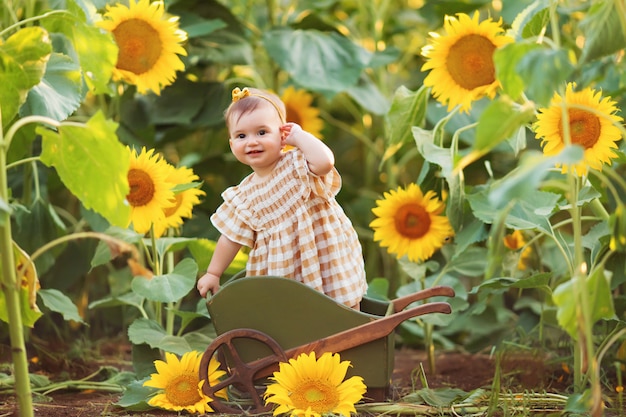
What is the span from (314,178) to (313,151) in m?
0.05

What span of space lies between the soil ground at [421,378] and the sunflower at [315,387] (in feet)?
0.62

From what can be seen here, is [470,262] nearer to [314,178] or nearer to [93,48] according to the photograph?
[314,178]

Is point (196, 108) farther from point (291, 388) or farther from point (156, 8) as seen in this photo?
point (291, 388)

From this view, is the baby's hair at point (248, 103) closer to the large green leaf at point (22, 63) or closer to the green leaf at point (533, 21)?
the large green leaf at point (22, 63)

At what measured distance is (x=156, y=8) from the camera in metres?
1.59

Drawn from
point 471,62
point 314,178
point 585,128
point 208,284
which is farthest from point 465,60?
point 208,284

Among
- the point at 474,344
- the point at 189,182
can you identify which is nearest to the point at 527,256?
the point at 474,344

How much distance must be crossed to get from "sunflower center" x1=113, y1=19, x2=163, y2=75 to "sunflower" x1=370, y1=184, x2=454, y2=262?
0.49 meters

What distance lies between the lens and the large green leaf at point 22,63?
118 cm

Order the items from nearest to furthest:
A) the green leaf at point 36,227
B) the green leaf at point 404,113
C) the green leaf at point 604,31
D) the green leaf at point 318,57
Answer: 1. the green leaf at point 604,31
2. the green leaf at point 404,113
3. the green leaf at point 36,227
4. the green leaf at point 318,57

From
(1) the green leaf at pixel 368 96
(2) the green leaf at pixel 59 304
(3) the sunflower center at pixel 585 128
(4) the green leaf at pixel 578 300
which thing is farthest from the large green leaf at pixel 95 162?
(1) the green leaf at pixel 368 96

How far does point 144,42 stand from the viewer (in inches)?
62.6

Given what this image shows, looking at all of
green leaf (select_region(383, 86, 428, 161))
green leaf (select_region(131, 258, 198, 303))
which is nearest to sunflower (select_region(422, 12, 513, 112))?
green leaf (select_region(383, 86, 428, 161))

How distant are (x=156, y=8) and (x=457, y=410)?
0.88 metres
